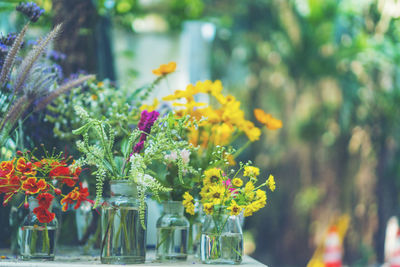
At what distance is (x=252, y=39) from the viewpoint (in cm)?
691

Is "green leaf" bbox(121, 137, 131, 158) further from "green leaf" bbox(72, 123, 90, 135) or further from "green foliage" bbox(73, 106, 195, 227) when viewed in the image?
"green leaf" bbox(72, 123, 90, 135)

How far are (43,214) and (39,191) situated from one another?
0.05 meters

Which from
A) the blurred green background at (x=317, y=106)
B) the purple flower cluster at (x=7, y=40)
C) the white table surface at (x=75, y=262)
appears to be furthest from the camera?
the blurred green background at (x=317, y=106)

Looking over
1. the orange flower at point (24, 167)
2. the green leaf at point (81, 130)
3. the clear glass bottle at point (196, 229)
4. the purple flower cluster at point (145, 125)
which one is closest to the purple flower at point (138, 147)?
the purple flower cluster at point (145, 125)

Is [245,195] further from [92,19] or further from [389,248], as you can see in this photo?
[389,248]

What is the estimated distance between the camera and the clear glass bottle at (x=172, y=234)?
1.14 meters

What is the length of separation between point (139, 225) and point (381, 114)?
5.84m

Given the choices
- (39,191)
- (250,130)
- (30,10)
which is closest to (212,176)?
(250,130)

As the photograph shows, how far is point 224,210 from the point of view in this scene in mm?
1062

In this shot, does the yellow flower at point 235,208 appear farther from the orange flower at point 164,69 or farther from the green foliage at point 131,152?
the orange flower at point 164,69

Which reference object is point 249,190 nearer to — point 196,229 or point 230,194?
point 230,194

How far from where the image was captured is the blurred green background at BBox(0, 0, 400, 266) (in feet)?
20.5

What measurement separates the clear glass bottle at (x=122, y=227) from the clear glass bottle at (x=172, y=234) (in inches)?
4.7

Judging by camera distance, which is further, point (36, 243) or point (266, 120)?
point (266, 120)
